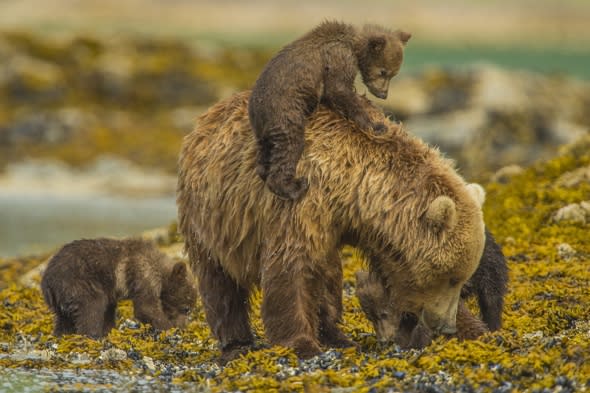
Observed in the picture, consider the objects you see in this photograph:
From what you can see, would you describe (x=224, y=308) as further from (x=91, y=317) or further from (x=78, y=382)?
(x=91, y=317)

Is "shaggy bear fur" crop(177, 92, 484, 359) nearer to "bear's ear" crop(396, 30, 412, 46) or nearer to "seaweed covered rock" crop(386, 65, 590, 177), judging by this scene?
→ "bear's ear" crop(396, 30, 412, 46)

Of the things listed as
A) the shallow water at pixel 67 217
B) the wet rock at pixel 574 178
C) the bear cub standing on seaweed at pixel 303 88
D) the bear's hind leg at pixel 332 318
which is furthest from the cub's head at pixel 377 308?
the shallow water at pixel 67 217

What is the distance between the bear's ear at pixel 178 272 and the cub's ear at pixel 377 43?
16.1 feet

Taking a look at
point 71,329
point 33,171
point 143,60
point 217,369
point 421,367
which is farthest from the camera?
point 143,60

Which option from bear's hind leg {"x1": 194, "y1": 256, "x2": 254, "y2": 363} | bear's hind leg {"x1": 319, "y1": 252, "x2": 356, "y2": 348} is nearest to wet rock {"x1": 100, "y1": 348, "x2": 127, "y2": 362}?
bear's hind leg {"x1": 194, "y1": 256, "x2": 254, "y2": 363}

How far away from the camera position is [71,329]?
1174 cm

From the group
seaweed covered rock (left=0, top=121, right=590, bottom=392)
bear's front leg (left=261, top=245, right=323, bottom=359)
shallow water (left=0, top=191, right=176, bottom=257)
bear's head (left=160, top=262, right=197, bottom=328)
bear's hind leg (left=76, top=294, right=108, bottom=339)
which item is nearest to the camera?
seaweed covered rock (left=0, top=121, right=590, bottom=392)

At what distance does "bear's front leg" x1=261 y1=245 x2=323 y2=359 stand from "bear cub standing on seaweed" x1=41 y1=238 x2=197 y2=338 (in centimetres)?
327

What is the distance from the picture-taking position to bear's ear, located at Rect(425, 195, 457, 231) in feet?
27.6

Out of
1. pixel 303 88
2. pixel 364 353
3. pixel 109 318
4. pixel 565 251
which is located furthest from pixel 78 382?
pixel 565 251

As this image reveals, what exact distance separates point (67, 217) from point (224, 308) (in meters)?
23.0

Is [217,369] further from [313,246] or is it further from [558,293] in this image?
[558,293]

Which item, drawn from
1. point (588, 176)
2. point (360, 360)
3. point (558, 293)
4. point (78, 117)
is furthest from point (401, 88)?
point (360, 360)

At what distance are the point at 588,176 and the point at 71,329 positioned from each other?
8.60 metres
